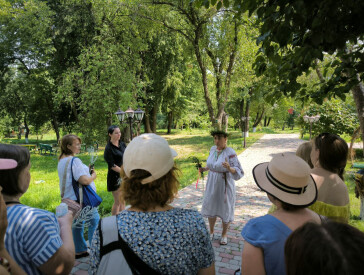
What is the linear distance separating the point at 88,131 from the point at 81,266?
39.9 feet

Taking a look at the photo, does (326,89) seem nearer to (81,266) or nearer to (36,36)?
(81,266)

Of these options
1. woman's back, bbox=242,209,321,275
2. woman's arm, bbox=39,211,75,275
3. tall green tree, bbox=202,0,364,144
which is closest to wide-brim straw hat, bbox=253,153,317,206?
woman's back, bbox=242,209,321,275

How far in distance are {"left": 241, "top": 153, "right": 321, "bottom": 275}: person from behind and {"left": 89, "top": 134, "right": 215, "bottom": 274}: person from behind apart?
27 centimetres

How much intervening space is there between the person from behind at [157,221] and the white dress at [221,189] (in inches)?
113

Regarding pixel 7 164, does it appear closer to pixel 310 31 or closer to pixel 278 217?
pixel 278 217

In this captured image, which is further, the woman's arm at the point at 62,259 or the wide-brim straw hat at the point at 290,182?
the wide-brim straw hat at the point at 290,182

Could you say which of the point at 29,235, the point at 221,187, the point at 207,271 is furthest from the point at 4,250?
the point at 221,187

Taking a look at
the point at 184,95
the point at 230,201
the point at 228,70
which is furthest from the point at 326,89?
the point at 184,95

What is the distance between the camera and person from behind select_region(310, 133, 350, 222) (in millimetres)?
2334

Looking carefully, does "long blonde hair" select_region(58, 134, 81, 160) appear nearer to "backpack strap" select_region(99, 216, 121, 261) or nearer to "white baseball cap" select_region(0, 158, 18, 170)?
"white baseball cap" select_region(0, 158, 18, 170)

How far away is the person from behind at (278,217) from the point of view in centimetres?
146

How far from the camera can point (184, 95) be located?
2936 cm

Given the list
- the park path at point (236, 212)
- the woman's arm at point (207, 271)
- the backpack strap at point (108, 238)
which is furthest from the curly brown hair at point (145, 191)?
the park path at point (236, 212)

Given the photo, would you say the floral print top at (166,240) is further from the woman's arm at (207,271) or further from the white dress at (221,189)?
the white dress at (221,189)
